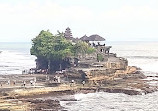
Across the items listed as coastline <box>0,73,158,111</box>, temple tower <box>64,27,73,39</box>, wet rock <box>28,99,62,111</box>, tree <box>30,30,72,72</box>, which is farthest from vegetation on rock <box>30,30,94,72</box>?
A: wet rock <box>28,99,62,111</box>

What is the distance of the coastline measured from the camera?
56.3 m


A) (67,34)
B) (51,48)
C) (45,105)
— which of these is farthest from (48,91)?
(67,34)

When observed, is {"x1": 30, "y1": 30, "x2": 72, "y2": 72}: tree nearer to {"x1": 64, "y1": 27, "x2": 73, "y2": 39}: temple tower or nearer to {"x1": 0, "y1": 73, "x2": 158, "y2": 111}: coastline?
{"x1": 64, "y1": 27, "x2": 73, "y2": 39}: temple tower

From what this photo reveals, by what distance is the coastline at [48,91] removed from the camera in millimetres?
56281

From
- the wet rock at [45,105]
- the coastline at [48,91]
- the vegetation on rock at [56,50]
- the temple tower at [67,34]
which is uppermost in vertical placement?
the temple tower at [67,34]

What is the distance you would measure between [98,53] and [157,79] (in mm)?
15342

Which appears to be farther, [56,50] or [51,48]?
[56,50]

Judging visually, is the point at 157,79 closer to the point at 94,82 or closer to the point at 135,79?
the point at 135,79

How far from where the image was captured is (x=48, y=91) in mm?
66688

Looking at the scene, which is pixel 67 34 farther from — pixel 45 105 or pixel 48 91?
pixel 45 105

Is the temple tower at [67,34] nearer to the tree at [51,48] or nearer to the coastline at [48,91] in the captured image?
the tree at [51,48]

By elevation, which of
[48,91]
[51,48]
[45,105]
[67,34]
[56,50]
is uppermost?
[67,34]

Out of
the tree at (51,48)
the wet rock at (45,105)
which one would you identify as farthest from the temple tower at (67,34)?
the wet rock at (45,105)

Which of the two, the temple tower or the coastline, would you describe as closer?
the coastline
